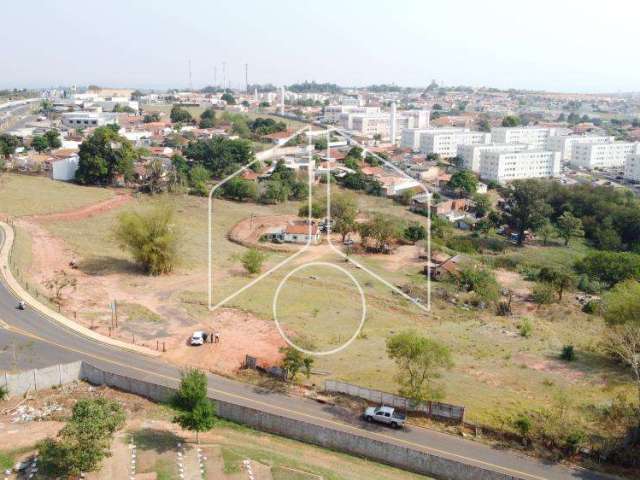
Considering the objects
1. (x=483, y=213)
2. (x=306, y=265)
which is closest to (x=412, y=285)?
(x=306, y=265)

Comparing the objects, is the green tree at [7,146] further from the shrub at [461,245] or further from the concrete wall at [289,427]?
the concrete wall at [289,427]

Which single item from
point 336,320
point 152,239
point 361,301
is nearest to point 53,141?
point 152,239

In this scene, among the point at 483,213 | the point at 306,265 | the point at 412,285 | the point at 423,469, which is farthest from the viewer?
the point at 483,213

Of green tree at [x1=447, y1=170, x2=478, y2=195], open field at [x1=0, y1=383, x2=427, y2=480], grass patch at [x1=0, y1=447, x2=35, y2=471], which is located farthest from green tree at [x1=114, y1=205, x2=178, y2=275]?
green tree at [x1=447, y1=170, x2=478, y2=195]

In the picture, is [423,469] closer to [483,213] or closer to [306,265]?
[306,265]

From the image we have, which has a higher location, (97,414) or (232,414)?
(97,414)

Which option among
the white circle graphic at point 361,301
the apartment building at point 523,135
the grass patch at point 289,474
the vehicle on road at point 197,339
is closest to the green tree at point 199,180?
the white circle graphic at point 361,301
